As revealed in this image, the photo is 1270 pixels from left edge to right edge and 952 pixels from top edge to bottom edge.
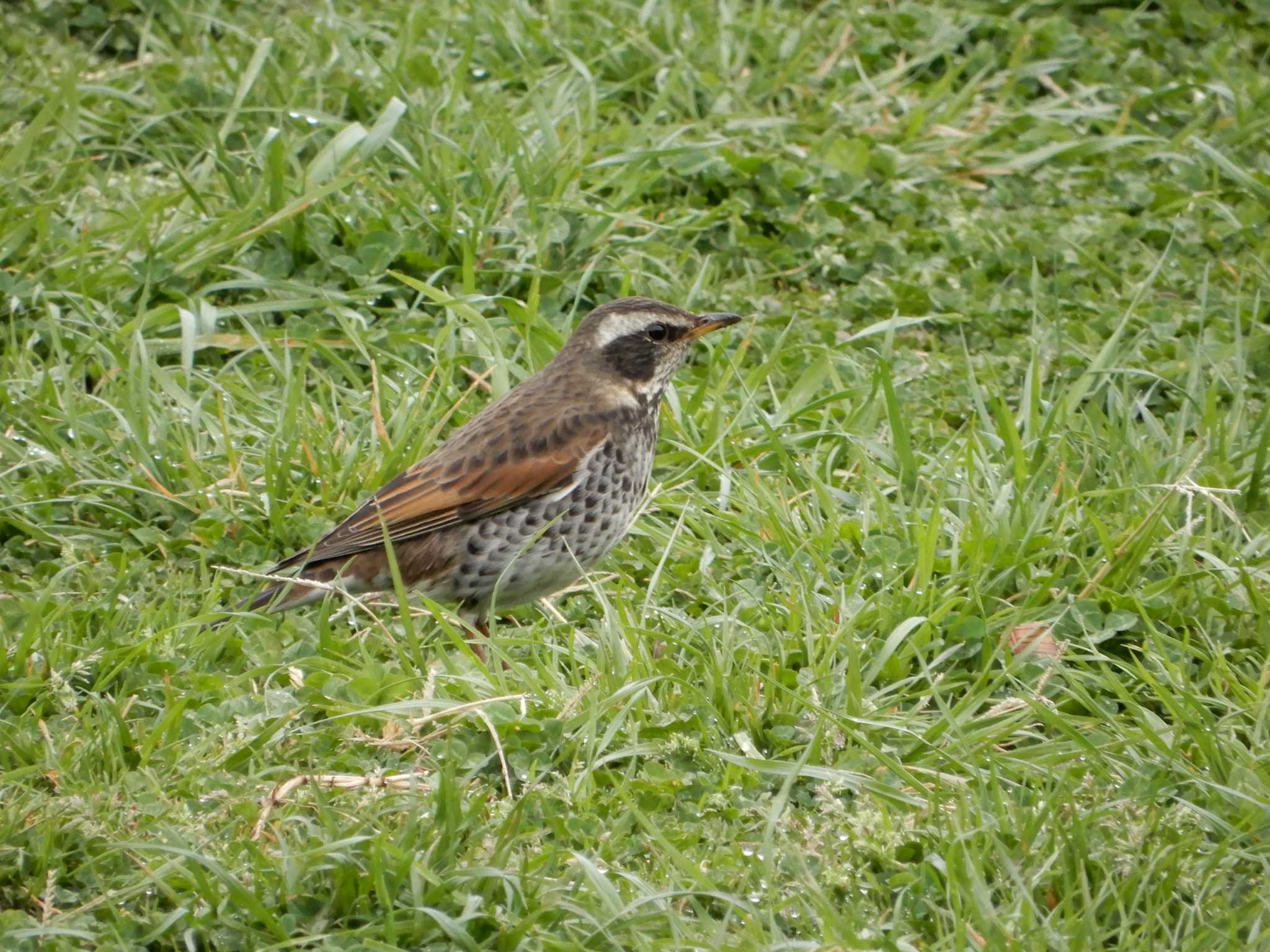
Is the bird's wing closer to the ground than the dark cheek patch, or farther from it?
closer to the ground

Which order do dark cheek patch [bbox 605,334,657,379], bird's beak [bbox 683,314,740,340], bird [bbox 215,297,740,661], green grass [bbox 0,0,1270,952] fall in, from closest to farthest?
green grass [bbox 0,0,1270,952]
bird [bbox 215,297,740,661]
dark cheek patch [bbox 605,334,657,379]
bird's beak [bbox 683,314,740,340]

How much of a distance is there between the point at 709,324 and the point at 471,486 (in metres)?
1.24

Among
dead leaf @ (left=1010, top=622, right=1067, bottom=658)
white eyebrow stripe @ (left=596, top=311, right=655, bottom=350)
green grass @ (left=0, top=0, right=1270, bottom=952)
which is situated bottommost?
dead leaf @ (left=1010, top=622, right=1067, bottom=658)

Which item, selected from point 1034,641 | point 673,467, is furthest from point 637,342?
point 1034,641

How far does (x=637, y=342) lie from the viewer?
641 centimetres

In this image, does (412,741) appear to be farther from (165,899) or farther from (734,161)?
(734,161)

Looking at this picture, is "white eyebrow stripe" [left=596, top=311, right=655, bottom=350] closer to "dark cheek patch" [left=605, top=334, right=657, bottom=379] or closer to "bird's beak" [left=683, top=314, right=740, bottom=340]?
"dark cheek patch" [left=605, top=334, right=657, bottom=379]

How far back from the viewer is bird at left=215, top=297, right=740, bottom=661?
5.86m

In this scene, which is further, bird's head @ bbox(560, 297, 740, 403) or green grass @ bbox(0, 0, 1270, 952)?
bird's head @ bbox(560, 297, 740, 403)

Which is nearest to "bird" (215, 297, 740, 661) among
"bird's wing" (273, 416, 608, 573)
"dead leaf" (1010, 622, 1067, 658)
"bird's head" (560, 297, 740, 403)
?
"bird's wing" (273, 416, 608, 573)

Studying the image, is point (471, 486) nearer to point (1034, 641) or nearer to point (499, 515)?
point (499, 515)

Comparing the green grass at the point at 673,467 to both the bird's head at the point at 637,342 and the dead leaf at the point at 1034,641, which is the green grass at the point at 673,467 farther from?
the bird's head at the point at 637,342

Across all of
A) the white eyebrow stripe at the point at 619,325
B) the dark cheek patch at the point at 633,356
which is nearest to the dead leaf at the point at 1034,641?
the dark cheek patch at the point at 633,356

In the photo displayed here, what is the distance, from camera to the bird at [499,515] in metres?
5.86
